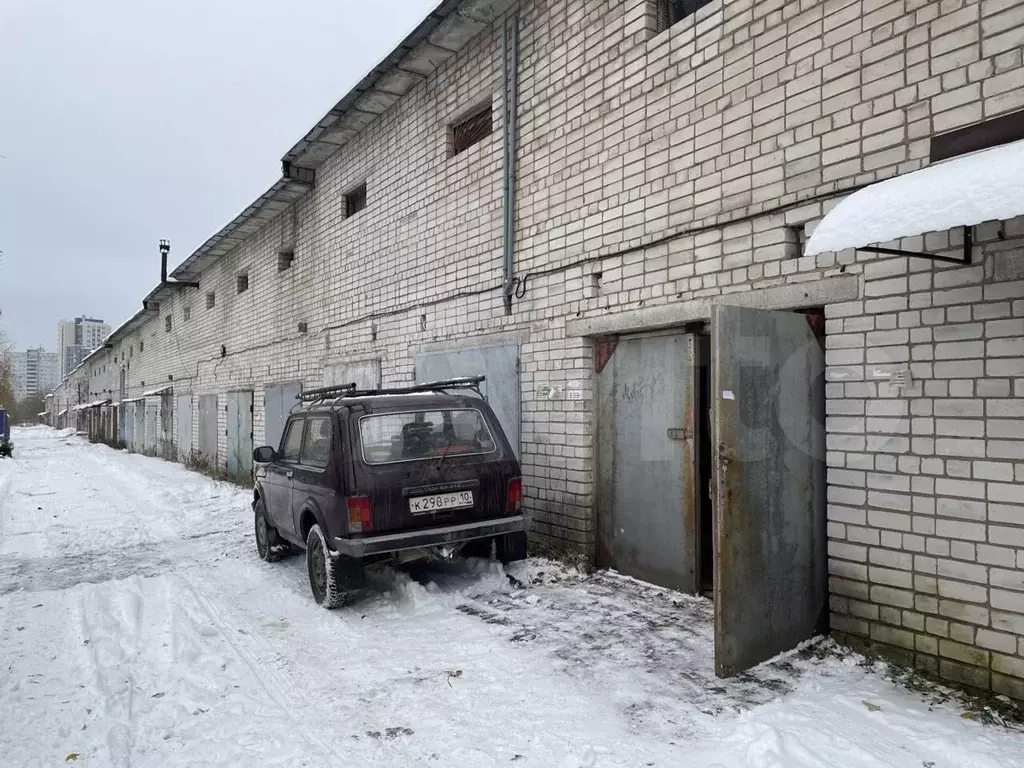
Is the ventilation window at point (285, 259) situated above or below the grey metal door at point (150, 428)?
above

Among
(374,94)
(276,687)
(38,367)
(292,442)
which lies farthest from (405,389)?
(38,367)

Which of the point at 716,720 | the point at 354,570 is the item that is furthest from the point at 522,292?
the point at 716,720

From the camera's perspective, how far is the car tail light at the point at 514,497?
5.47 m

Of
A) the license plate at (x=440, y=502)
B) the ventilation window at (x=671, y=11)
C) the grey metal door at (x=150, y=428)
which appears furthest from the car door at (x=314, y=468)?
the grey metal door at (x=150, y=428)

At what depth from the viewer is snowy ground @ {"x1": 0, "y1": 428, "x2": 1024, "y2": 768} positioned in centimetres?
300

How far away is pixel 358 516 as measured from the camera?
4895 mm

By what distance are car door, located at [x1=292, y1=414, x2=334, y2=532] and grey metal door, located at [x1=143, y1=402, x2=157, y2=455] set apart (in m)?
21.3

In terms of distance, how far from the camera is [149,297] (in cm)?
2231

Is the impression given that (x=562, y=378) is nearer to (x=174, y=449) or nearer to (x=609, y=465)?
(x=609, y=465)

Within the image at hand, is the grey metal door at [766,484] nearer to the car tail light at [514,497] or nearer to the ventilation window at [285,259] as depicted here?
the car tail light at [514,497]

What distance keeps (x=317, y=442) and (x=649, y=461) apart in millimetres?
2770

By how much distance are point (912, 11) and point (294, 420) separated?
571 cm

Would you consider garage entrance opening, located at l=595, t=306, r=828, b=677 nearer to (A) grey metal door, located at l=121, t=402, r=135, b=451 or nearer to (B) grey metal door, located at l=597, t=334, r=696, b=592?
(B) grey metal door, located at l=597, t=334, r=696, b=592

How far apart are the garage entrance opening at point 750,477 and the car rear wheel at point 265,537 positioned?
3932mm
